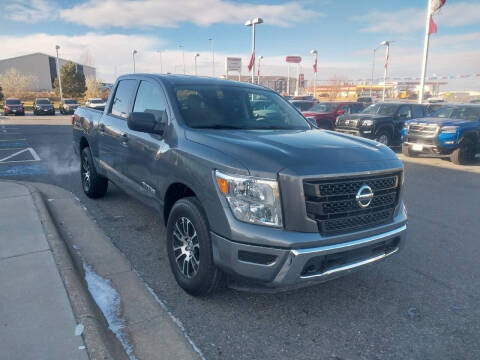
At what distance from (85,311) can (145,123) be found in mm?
1681

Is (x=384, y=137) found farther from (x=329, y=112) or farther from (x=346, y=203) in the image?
(x=346, y=203)

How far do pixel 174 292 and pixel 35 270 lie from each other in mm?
1285

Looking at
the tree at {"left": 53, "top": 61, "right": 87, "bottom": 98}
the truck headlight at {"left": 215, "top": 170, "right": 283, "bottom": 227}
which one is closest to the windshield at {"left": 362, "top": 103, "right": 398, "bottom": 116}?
the truck headlight at {"left": 215, "top": 170, "right": 283, "bottom": 227}

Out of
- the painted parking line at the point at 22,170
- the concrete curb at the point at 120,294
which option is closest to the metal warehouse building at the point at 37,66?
the painted parking line at the point at 22,170

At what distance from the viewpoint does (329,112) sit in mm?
16406

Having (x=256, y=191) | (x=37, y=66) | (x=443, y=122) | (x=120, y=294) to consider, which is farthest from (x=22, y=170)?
(x=37, y=66)

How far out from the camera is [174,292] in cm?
333

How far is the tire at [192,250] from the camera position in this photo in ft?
9.40

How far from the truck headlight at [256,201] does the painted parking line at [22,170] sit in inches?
277

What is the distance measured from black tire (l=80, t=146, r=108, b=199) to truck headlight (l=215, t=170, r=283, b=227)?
3834 mm

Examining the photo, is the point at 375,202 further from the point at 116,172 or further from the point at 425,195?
the point at 425,195

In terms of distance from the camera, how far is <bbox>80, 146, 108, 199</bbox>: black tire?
19.1 feet

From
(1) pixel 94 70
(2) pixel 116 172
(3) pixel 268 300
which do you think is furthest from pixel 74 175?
(1) pixel 94 70

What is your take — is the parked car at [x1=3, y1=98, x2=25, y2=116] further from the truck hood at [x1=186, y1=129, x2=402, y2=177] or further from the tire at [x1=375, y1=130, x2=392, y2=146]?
the truck hood at [x1=186, y1=129, x2=402, y2=177]
